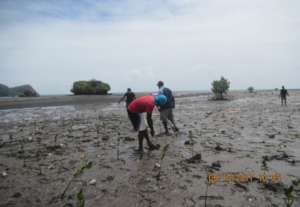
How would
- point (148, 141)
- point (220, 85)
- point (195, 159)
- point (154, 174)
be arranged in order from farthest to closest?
point (220, 85), point (148, 141), point (195, 159), point (154, 174)

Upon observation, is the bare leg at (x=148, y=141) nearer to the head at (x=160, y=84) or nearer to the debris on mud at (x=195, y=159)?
the debris on mud at (x=195, y=159)

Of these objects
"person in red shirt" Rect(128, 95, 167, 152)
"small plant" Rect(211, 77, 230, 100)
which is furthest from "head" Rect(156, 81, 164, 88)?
"small plant" Rect(211, 77, 230, 100)

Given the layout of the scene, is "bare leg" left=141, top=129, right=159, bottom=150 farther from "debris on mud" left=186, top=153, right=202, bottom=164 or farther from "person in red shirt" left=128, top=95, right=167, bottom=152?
"debris on mud" left=186, top=153, right=202, bottom=164

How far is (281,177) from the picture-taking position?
4.38m

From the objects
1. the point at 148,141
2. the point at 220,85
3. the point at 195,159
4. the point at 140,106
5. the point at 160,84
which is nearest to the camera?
the point at 195,159

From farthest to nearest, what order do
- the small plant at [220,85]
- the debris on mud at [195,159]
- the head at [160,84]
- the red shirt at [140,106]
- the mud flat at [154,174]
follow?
the small plant at [220,85], the head at [160,84], the red shirt at [140,106], the debris on mud at [195,159], the mud flat at [154,174]

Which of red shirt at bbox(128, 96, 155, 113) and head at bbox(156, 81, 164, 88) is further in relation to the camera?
head at bbox(156, 81, 164, 88)

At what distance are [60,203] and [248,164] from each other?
4.39m

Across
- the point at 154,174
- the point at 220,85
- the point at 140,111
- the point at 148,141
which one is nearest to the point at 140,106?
the point at 140,111

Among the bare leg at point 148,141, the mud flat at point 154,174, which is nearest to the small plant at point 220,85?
the mud flat at point 154,174

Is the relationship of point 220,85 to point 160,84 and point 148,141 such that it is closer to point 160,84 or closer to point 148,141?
point 160,84

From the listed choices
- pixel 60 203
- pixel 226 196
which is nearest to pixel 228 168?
pixel 226 196

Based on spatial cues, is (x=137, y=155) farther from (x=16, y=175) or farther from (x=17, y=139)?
(x=17, y=139)

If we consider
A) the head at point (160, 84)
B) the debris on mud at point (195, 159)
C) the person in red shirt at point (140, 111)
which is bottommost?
the debris on mud at point (195, 159)
